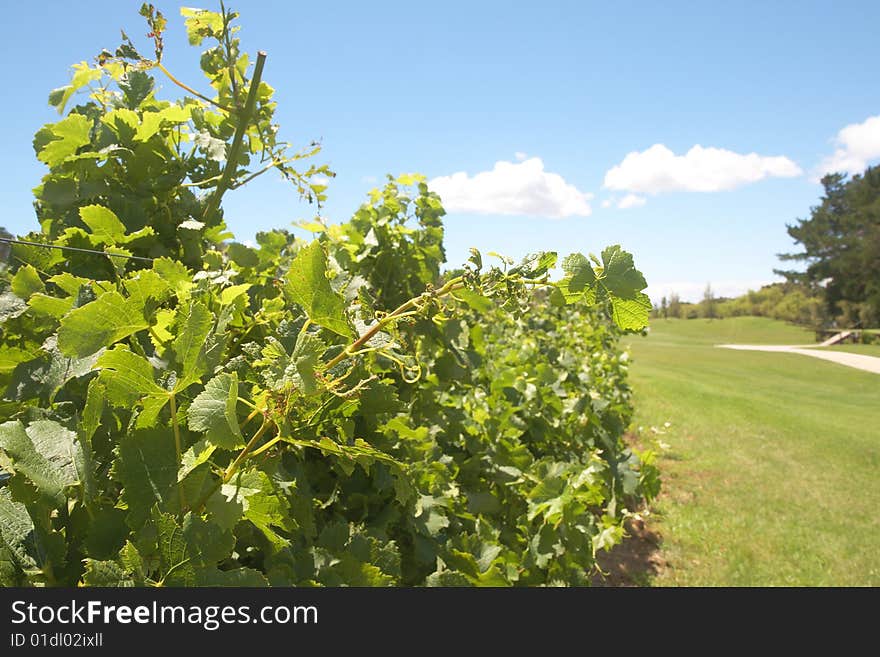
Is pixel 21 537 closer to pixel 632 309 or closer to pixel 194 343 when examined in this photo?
pixel 194 343

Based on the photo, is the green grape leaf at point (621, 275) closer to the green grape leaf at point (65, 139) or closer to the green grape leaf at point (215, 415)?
the green grape leaf at point (215, 415)

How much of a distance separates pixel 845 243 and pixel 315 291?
65480 millimetres

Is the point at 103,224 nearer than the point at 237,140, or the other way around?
the point at 103,224

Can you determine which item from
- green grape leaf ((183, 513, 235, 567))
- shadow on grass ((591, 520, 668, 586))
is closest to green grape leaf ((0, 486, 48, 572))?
green grape leaf ((183, 513, 235, 567))

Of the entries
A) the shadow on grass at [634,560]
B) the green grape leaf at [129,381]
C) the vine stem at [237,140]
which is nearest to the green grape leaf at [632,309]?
the green grape leaf at [129,381]

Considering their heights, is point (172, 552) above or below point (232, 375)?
below

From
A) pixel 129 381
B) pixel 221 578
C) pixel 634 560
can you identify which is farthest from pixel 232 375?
pixel 634 560

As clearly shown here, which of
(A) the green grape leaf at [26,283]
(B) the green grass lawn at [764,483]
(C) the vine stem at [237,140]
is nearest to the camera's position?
(A) the green grape leaf at [26,283]

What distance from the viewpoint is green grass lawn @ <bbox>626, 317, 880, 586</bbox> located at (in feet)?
20.5

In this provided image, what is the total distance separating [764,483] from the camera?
9055 millimetres

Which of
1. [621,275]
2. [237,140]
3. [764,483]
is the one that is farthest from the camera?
[764,483]

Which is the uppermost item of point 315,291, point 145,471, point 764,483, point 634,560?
point 315,291

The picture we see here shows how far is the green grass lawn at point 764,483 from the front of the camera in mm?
6246

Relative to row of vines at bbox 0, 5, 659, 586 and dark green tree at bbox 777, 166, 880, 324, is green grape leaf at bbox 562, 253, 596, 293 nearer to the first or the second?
row of vines at bbox 0, 5, 659, 586
